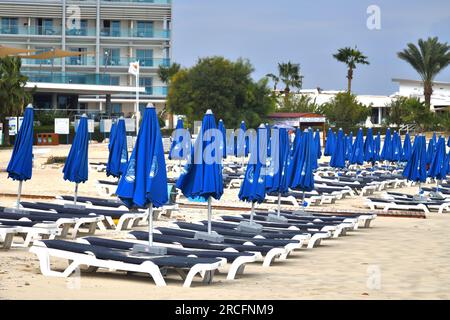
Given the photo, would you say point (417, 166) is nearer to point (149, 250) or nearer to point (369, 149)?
point (369, 149)

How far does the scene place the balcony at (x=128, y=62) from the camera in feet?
244

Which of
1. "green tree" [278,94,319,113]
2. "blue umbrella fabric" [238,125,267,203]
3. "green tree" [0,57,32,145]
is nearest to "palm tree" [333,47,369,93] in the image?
"green tree" [278,94,319,113]

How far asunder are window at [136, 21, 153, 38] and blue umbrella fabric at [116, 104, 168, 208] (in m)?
62.6

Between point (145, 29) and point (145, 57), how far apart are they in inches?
83.6

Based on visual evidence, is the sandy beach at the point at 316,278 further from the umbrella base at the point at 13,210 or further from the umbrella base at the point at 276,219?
the umbrella base at the point at 13,210

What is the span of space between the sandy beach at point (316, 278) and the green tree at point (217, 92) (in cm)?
4507

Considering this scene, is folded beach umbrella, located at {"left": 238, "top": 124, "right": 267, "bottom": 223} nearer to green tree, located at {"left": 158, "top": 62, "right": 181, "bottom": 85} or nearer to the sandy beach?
the sandy beach

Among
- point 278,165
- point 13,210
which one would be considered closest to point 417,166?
point 278,165

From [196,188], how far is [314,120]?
4711cm

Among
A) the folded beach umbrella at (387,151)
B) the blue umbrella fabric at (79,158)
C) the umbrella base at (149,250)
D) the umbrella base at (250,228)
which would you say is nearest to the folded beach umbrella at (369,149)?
the folded beach umbrella at (387,151)

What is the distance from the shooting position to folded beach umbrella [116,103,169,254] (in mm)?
13938

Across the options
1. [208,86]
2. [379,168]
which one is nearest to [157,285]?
[379,168]

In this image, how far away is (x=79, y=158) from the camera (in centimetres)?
2017

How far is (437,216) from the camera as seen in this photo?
26844 mm
